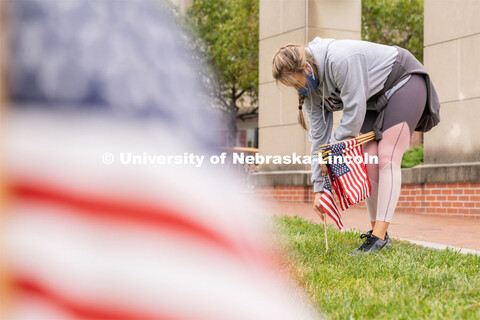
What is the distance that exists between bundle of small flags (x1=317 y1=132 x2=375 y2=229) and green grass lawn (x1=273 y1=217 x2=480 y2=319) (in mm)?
362

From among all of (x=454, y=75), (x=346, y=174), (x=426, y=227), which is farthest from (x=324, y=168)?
(x=454, y=75)

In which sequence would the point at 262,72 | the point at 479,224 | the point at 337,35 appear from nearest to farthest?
the point at 479,224 → the point at 337,35 → the point at 262,72

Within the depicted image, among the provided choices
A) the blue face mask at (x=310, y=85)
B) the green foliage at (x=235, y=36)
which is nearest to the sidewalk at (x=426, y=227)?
the blue face mask at (x=310, y=85)

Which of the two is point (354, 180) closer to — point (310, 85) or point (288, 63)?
point (310, 85)

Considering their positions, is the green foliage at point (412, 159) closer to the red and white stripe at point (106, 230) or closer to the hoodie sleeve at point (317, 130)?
the hoodie sleeve at point (317, 130)

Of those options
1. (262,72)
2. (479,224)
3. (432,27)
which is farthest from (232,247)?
(262,72)

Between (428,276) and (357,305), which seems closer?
(357,305)

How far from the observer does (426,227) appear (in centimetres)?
687

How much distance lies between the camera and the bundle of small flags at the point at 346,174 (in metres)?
4.25

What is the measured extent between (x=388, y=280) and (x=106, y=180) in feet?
10.1

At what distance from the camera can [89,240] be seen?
23.5 inches

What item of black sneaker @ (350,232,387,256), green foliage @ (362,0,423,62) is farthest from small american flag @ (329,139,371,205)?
green foliage @ (362,0,423,62)

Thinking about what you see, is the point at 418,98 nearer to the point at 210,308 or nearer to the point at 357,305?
the point at 357,305

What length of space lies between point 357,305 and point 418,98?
1887 millimetres
